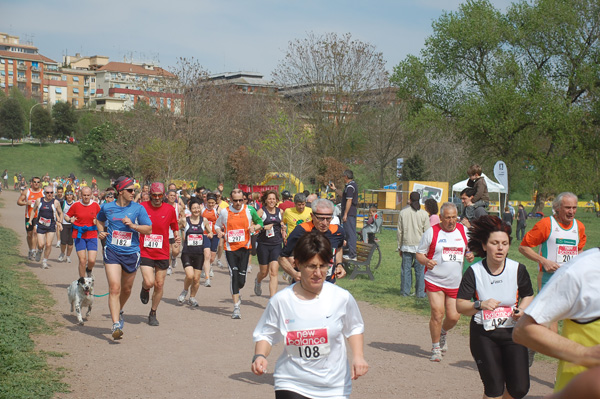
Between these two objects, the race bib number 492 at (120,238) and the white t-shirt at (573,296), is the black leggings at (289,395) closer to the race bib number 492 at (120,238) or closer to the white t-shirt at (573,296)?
the white t-shirt at (573,296)

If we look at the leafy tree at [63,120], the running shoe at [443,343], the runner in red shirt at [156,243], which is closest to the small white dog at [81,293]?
the runner in red shirt at [156,243]

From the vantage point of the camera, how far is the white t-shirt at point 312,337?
14.0 feet

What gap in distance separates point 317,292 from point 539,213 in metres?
44.6

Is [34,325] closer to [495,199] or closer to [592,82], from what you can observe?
[592,82]

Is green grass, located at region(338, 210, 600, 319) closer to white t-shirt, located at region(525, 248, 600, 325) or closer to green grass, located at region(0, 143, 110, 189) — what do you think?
white t-shirt, located at region(525, 248, 600, 325)

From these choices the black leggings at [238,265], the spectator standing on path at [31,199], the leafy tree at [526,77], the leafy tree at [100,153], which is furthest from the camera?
the leafy tree at [100,153]

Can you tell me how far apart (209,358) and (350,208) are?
Answer: 8.78m

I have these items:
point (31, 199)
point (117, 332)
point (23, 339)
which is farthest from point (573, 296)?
point (31, 199)

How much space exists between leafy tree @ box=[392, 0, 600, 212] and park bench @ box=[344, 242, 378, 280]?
24.6m

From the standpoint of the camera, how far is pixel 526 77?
131 ft

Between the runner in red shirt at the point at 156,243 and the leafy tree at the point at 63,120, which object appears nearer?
the runner in red shirt at the point at 156,243

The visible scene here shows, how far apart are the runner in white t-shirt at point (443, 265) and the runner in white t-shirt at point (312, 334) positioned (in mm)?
4125

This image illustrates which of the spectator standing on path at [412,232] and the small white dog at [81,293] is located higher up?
the spectator standing on path at [412,232]

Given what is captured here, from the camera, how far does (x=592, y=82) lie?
1487 inches
